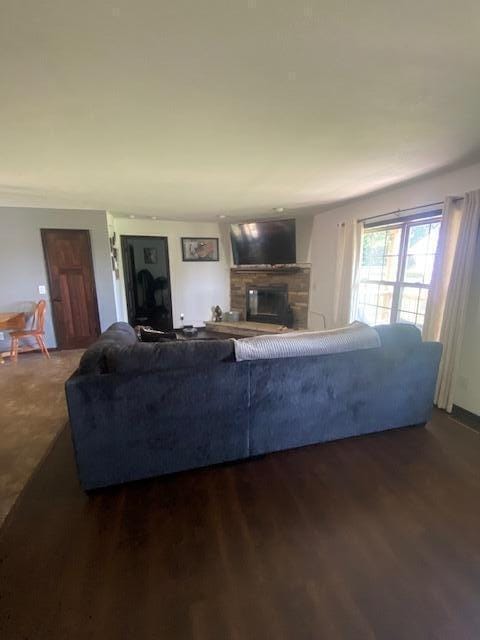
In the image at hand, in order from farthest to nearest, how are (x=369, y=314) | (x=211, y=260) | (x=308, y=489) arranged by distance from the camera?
(x=211, y=260), (x=369, y=314), (x=308, y=489)

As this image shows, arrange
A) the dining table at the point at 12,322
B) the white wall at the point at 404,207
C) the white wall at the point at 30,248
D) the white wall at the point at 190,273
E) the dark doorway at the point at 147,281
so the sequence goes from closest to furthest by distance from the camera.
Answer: the white wall at the point at 404,207, the dining table at the point at 12,322, the white wall at the point at 30,248, the white wall at the point at 190,273, the dark doorway at the point at 147,281

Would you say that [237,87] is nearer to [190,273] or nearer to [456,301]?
[456,301]

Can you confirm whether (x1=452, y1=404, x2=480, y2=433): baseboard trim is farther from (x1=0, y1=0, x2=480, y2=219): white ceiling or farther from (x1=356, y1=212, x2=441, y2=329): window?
(x1=0, y1=0, x2=480, y2=219): white ceiling

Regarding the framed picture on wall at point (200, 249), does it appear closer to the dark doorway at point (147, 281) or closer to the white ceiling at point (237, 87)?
the dark doorway at point (147, 281)

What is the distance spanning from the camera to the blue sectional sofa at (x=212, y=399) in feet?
5.59

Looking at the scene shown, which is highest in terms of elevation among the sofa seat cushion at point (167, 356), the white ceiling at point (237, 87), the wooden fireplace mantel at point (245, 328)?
the white ceiling at point (237, 87)

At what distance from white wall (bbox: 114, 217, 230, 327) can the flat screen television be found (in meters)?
0.63

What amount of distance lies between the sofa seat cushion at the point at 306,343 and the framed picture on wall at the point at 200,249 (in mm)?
4227

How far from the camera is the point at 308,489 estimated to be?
70.3 inches

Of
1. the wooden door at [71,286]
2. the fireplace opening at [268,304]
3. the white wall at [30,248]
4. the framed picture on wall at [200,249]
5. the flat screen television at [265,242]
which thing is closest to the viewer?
the white wall at [30,248]

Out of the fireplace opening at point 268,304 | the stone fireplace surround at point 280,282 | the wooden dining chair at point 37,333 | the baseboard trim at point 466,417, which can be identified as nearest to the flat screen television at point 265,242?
the stone fireplace surround at point 280,282

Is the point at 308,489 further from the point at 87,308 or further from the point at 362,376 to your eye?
the point at 87,308

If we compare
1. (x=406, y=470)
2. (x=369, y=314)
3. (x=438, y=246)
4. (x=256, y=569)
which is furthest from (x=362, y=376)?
(x=369, y=314)

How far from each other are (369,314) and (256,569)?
11.0 feet
